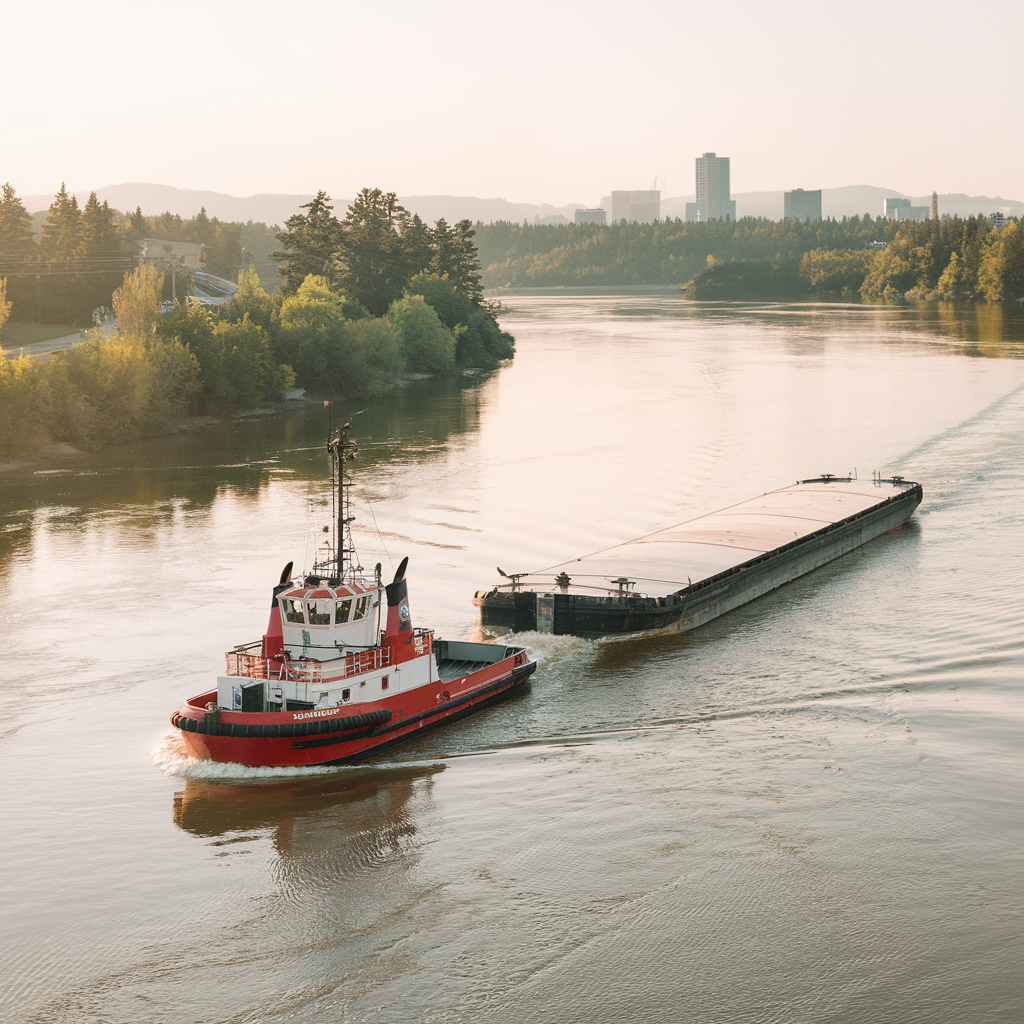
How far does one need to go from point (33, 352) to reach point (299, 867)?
9864 cm

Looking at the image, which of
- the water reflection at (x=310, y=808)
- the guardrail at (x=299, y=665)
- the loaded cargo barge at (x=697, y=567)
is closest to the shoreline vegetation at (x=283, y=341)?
the loaded cargo barge at (x=697, y=567)

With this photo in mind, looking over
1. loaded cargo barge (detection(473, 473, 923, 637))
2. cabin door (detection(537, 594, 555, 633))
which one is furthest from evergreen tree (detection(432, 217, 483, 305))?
cabin door (detection(537, 594, 555, 633))

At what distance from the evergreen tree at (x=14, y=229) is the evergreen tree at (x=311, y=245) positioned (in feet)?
153

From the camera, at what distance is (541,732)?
3231 centimetres

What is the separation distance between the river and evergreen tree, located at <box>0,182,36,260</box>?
426 feet

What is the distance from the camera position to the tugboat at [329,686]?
29156mm

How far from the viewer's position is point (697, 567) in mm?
44312

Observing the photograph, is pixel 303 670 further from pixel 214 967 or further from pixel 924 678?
pixel 924 678

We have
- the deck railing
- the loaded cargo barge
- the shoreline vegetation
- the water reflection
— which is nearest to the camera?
the water reflection

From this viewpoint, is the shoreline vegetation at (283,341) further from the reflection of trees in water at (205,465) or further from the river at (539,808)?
the river at (539,808)

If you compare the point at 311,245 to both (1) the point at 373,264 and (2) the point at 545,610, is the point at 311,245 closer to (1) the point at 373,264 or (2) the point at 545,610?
(1) the point at 373,264

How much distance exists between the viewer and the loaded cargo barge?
3984 centimetres

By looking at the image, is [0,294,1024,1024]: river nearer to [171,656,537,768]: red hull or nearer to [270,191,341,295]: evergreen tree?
[171,656,537,768]: red hull

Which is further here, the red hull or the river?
the red hull
